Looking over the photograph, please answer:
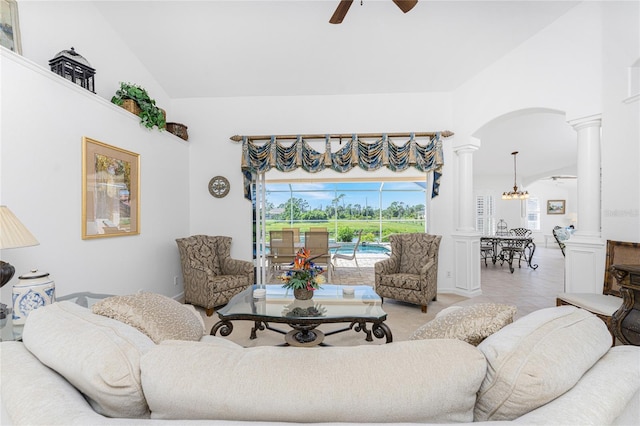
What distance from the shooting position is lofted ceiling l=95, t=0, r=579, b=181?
312 centimetres


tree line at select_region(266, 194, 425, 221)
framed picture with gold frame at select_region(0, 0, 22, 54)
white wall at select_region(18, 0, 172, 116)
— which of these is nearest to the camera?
framed picture with gold frame at select_region(0, 0, 22, 54)

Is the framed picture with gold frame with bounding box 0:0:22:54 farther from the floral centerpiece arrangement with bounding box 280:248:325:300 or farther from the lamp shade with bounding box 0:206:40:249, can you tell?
the floral centerpiece arrangement with bounding box 280:248:325:300

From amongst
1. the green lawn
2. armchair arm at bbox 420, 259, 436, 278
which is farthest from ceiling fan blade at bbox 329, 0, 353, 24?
the green lawn

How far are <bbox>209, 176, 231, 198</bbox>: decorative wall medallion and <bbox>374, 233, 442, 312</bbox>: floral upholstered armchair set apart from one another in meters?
2.71

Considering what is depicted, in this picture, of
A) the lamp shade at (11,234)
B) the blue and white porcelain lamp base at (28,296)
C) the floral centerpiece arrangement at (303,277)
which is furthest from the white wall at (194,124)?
the floral centerpiece arrangement at (303,277)

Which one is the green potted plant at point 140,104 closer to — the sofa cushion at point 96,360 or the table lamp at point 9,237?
the table lamp at point 9,237

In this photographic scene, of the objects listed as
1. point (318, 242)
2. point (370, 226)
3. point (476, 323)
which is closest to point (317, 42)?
point (318, 242)

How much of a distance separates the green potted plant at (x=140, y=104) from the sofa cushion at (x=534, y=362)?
3.93m

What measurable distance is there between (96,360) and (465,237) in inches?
177

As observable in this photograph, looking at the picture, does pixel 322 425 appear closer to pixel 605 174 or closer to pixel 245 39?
pixel 605 174

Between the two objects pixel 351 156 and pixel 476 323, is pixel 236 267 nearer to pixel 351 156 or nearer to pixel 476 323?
pixel 351 156

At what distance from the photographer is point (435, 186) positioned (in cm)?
439

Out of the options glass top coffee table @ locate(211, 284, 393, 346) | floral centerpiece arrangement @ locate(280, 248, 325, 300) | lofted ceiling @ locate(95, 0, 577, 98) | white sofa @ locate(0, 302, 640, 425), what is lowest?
glass top coffee table @ locate(211, 284, 393, 346)

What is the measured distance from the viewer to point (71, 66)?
2518mm
